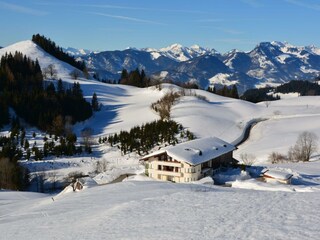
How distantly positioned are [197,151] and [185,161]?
9.26 ft

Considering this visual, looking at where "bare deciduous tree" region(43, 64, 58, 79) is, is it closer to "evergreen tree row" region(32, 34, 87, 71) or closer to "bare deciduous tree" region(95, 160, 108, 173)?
"evergreen tree row" region(32, 34, 87, 71)

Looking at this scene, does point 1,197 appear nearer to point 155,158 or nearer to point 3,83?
point 155,158

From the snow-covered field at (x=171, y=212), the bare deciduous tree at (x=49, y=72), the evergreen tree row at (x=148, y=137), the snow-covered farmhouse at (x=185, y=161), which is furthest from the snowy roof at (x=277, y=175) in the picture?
the bare deciduous tree at (x=49, y=72)

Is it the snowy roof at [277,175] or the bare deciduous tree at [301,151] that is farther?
the bare deciduous tree at [301,151]

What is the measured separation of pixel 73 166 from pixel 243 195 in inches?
1758

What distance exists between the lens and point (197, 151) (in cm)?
4072

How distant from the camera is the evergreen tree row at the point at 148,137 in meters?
65.6

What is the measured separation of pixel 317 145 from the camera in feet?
222

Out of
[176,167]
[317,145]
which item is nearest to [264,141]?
[317,145]

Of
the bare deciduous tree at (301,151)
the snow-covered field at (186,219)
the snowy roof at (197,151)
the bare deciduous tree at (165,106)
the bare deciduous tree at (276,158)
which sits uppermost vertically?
the bare deciduous tree at (165,106)

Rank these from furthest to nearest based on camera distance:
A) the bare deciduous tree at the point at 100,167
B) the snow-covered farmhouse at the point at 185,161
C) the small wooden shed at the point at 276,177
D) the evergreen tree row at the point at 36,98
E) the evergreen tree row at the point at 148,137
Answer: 1. the evergreen tree row at the point at 36,98
2. the evergreen tree row at the point at 148,137
3. the bare deciduous tree at the point at 100,167
4. the snow-covered farmhouse at the point at 185,161
5. the small wooden shed at the point at 276,177

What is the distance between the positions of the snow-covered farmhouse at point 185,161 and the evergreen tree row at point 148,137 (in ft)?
71.0

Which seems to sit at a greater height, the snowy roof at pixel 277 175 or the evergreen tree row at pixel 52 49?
the evergreen tree row at pixel 52 49

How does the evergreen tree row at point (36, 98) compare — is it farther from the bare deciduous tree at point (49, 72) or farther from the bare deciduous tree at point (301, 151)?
the bare deciduous tree at point (301, 151)
